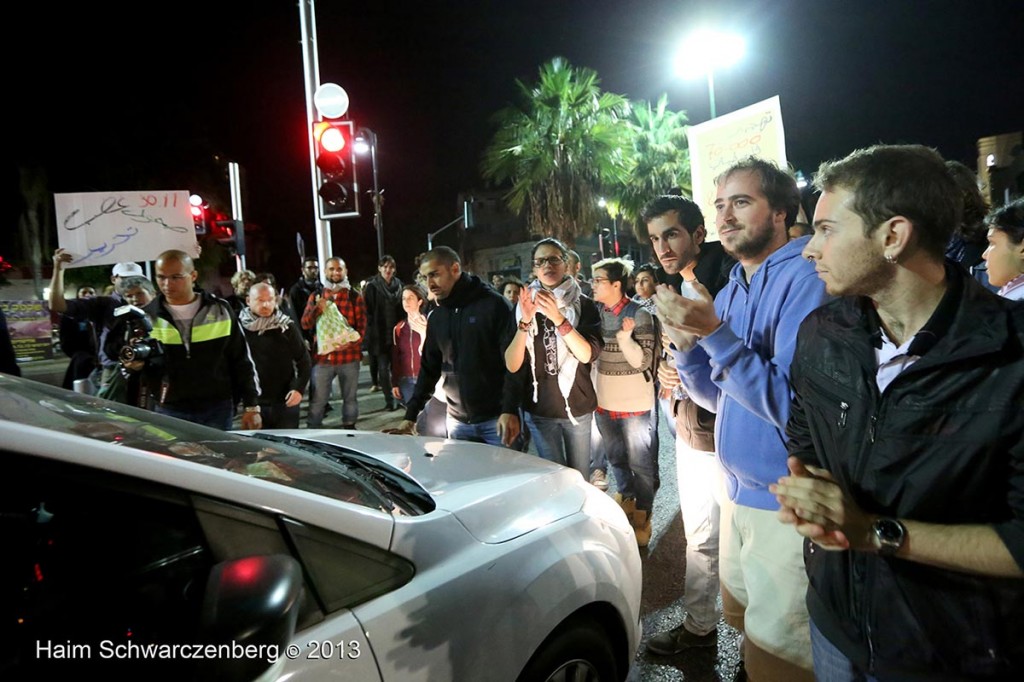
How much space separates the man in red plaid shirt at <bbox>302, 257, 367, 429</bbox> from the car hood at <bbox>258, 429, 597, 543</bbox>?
4357 millimetres

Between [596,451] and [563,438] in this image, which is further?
[596,451]

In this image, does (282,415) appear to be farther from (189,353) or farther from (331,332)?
(189,353)

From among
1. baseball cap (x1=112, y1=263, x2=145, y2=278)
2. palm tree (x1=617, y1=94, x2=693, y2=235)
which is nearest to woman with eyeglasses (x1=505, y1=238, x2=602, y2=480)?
baseball cap (x1=112, y1=263, x2=145, y2=278)

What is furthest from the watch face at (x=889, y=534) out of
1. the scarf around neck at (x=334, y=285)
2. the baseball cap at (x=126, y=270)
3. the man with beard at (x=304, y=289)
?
the man with beard at (x=304, y=289)

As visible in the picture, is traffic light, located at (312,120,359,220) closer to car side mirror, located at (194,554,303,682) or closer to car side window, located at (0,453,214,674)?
car side window, located at (0,453,214,674)

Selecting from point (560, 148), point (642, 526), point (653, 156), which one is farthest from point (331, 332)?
point (653, 156)

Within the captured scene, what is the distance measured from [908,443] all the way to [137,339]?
14.2 ft

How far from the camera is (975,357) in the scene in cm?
125

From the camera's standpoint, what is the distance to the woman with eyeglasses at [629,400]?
442 cm

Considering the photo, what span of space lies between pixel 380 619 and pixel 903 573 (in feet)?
3.99

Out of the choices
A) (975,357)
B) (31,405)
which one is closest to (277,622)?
(31,405)

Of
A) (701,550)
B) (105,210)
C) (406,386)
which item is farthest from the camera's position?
(406,386)

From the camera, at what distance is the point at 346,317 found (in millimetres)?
7699

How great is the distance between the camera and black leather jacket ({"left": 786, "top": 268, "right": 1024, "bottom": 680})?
48.6 inches
